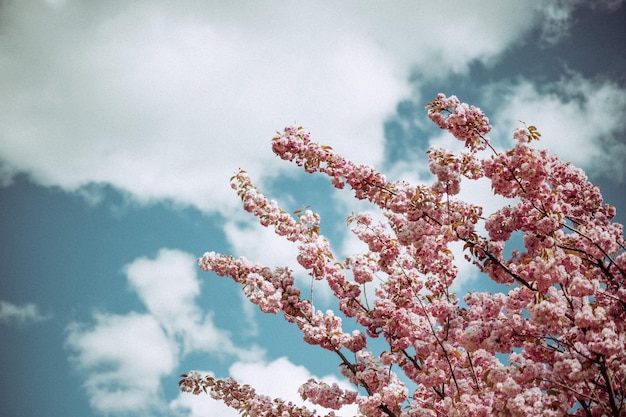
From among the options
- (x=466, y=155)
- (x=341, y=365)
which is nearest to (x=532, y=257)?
(x=466, y=155)

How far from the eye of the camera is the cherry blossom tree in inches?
169

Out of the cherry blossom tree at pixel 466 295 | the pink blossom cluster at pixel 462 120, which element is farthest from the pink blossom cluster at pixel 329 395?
the pink blossom cluster at pixel 462 120

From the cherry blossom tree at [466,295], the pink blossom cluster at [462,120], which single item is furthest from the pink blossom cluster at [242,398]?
the pink blossom cluster at [462,120]

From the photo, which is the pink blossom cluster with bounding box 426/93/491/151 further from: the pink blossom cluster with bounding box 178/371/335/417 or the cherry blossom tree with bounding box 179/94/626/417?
the pink blossom cluster with bounding box 178/371/335/417

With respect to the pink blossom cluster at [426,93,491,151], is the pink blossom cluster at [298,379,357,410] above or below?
below

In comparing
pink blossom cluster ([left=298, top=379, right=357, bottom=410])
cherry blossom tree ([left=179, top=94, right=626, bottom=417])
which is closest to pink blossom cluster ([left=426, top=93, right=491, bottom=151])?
cherry blossom tree ([left=179, top=94, right=626, bottom=417])

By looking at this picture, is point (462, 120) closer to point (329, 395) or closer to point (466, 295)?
point (466, 295)

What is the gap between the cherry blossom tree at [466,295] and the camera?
14.1 feet

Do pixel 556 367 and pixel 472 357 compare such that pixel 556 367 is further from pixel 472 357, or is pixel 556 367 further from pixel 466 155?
pixel 466 155

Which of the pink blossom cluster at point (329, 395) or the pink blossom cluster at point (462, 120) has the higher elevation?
the pink blossom cluster at point (462, 120)

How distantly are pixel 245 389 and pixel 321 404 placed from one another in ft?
4.17

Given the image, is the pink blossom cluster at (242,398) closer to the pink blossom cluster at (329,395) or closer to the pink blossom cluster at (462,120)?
the pink blossom cluster at (329,395)

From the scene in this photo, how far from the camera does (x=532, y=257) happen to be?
485 centimetres

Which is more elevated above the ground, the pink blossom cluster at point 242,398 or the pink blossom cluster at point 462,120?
the pink blossom cluster at point 462,120
